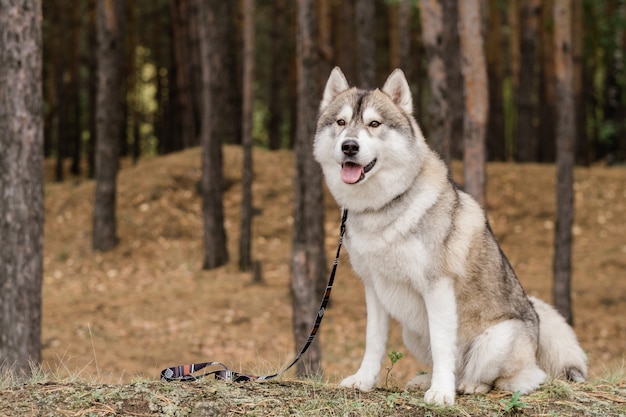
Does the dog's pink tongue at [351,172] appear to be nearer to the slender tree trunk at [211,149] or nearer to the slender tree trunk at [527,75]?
the slender tree trunk at [211,149]

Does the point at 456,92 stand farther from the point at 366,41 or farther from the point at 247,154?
the point at 247,154

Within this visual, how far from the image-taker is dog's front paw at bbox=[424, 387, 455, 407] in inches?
181

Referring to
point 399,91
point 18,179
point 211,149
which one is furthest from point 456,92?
point 399,91

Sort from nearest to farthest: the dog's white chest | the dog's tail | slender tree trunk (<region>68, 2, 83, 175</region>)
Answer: the dog's white chest
the dog's tail
slender tree trunk (<region>68, 2, 83, 175</region>)

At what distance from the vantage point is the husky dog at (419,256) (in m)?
4.73

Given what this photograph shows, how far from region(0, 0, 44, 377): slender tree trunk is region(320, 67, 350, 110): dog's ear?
4.07 metres

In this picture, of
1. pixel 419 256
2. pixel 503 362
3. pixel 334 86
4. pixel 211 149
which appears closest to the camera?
pixel 419 256

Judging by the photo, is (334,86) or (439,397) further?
(334,86)

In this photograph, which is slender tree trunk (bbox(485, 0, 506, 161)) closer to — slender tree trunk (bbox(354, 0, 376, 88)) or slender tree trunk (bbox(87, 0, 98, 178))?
slender tree trunk (bbox(354, 0, 376, 88))

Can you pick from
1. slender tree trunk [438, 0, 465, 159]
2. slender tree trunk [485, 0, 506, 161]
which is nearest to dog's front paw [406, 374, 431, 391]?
slender tree trunk [438, 0, 465, 159]

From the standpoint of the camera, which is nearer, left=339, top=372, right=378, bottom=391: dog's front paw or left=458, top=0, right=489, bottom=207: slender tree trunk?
left=339, top=372, right=378, bottom=391: dog's front paw

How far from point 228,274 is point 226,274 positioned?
50 mm

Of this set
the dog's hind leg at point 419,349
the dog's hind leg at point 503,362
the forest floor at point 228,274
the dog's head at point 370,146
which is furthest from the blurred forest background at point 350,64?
the dog's hind leg at point 503,362

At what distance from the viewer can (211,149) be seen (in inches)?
677
